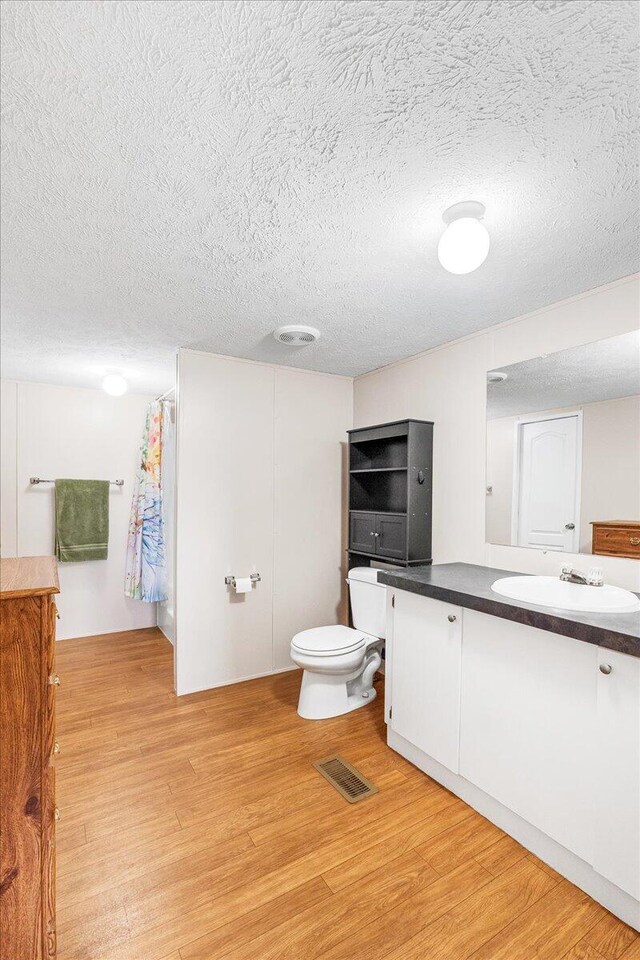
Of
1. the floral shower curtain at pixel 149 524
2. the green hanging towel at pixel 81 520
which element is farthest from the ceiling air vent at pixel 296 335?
the green hanging towel at pixel 81 520

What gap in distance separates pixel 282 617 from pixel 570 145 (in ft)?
9.81

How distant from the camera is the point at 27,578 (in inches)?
43.3

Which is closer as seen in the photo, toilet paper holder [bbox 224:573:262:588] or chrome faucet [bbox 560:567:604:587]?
chrome faucet [bbox 560:567:604:587]

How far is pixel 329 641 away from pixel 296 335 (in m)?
1.77

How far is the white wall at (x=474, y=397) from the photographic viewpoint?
200 centimetres

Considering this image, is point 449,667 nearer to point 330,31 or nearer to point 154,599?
point 330,31

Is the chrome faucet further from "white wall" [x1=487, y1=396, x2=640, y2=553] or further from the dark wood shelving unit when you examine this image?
the dark wood shelving unit

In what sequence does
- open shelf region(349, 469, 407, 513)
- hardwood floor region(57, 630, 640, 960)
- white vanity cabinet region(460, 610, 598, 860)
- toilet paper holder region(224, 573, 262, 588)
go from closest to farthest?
1. hardwood floor region(57, 630, 640, 960)
2. white vanity cabinet region(460, 610, 598, 860)
3. toilet paper holder region(224, 573, 262, 588)
4. open shelf region(349, 469, 407, 513)

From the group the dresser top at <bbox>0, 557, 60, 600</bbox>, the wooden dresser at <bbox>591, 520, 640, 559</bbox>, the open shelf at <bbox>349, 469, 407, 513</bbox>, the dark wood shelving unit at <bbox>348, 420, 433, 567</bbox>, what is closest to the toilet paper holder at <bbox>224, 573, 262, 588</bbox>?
the dark wood shelving unit at <bbox>348, 420, 433, 567</bbox>

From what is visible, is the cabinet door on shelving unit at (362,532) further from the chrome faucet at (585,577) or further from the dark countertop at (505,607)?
the chrome faucet at (585,577)

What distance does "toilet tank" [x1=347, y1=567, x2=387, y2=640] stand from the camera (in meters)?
2.86

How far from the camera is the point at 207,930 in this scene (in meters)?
1.36

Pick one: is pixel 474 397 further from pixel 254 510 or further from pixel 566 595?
pixel 254 510

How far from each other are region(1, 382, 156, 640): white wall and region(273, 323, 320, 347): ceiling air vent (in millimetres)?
2232
